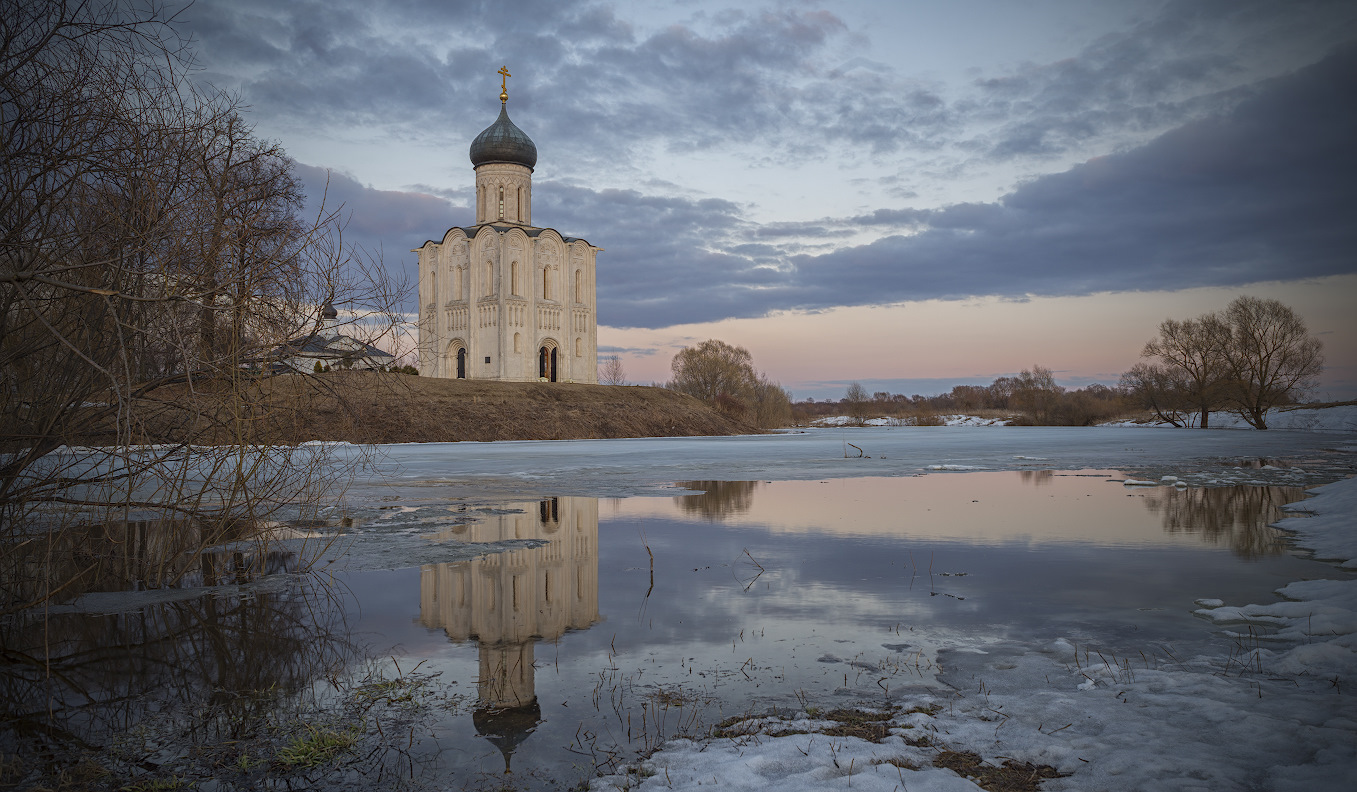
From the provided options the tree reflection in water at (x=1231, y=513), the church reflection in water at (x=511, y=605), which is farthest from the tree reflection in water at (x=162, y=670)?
the tree reflection in water at (x=1231, y=513)

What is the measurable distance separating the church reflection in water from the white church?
4109 cm

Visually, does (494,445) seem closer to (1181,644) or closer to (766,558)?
(766,558)

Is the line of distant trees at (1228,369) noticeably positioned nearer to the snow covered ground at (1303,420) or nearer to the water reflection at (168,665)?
the snow covered ground at (1303,420)

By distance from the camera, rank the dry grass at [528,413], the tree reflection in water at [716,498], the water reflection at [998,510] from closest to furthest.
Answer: the water reflection at [998,510]
the tree reflection in water at [716,498]
the dry grass at [528,413]

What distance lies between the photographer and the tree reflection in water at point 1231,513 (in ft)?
27.2

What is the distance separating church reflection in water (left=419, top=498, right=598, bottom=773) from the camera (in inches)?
149

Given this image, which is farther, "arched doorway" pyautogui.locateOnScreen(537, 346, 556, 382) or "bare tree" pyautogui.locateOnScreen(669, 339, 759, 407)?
"bare tree" pyautogui.locateOnScreen(669, 339, 759, 407)

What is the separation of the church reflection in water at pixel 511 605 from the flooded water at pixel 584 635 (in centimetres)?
2

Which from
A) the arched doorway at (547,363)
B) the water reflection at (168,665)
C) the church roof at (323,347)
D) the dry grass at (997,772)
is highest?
the arched doorway at (547,363)

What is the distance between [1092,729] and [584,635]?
9.55ft

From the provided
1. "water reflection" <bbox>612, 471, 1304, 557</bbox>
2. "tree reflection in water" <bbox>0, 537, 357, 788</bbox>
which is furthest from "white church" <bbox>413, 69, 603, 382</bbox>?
"tree reflection in water" <bbox>0, 537, 357, 788</bbox>

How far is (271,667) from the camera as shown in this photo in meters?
4.46

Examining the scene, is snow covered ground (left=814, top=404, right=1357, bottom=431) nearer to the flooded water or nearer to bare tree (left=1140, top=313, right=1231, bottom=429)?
bare tree (left=1140, top=313, right=1231, bottom=429)

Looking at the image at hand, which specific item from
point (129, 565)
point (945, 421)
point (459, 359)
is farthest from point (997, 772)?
point (945, 421)
